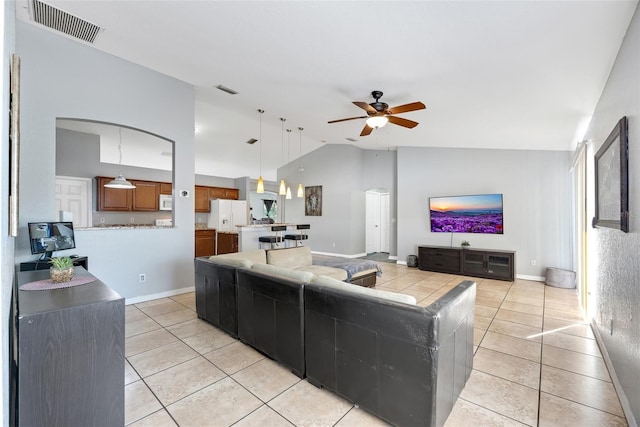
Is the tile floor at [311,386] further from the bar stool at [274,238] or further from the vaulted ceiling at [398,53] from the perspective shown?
the bar stool at [274,238]

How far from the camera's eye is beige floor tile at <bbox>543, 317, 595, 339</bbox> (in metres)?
3.15

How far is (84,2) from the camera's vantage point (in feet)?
8.86

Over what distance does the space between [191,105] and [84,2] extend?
1.91 meters

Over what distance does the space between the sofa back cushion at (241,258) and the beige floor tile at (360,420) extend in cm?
153

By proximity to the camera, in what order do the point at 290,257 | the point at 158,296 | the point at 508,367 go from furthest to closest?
the point at 290,257
the point at 158,296
the point at 508,367

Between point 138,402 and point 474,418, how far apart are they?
2201 millimetres

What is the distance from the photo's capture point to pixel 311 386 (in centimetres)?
218

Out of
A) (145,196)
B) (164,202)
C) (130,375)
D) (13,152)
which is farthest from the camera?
(164,202)

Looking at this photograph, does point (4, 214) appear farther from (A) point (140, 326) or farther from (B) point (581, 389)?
(B) point (581, 389)

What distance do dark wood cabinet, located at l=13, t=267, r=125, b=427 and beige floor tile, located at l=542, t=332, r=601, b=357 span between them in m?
3.63

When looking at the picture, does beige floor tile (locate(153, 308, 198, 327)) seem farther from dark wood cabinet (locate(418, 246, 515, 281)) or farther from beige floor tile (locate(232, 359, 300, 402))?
dark wood cabinet (locate(418, 246, 515, 281))

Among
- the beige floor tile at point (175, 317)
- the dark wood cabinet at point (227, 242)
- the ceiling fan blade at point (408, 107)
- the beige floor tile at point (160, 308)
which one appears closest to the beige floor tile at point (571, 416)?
the ceiling fan blade at point (408, 107)

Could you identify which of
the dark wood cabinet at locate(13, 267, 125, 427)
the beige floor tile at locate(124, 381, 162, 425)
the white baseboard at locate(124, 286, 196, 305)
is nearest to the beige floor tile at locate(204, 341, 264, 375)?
the beige floor tile at locate(124, 381, 162, 425)

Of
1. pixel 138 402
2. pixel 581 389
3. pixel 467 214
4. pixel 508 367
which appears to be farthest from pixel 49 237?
pixel 467 214
